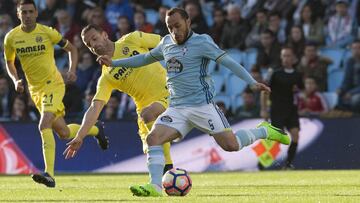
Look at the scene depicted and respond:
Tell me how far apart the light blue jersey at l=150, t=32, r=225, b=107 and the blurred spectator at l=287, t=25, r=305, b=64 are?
9472 millimetres

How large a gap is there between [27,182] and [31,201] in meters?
4.61

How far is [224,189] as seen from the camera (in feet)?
41.0

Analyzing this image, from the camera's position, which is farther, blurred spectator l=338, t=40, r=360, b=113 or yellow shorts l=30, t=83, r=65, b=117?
blurred spectator l=338, t=40, r=360, b=113

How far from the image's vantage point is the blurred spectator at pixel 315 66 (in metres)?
20.0

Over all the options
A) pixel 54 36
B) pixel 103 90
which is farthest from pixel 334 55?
pixel 103 90

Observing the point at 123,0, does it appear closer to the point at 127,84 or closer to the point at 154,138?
the point at 127,84

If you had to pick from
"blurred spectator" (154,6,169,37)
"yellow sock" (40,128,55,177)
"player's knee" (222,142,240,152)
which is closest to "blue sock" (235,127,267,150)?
"player's knee" (222,142,240,152)

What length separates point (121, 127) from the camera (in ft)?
63.3

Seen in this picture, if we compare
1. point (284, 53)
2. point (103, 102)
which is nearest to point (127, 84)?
point (103, 102)

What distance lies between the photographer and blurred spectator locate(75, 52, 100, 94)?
70.4ft

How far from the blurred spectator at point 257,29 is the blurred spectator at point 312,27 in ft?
2.77

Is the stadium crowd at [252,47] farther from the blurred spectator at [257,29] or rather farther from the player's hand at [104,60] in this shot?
the player's hand at [104,60]

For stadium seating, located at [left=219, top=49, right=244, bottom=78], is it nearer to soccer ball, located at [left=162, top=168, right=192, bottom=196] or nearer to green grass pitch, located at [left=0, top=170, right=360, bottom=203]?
green grass pitch, located at [left=0, top=170, right=360, bottom=203]

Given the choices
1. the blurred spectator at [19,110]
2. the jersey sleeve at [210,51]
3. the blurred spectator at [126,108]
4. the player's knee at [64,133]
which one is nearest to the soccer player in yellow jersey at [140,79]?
the jersey sleeve at [210,51]
